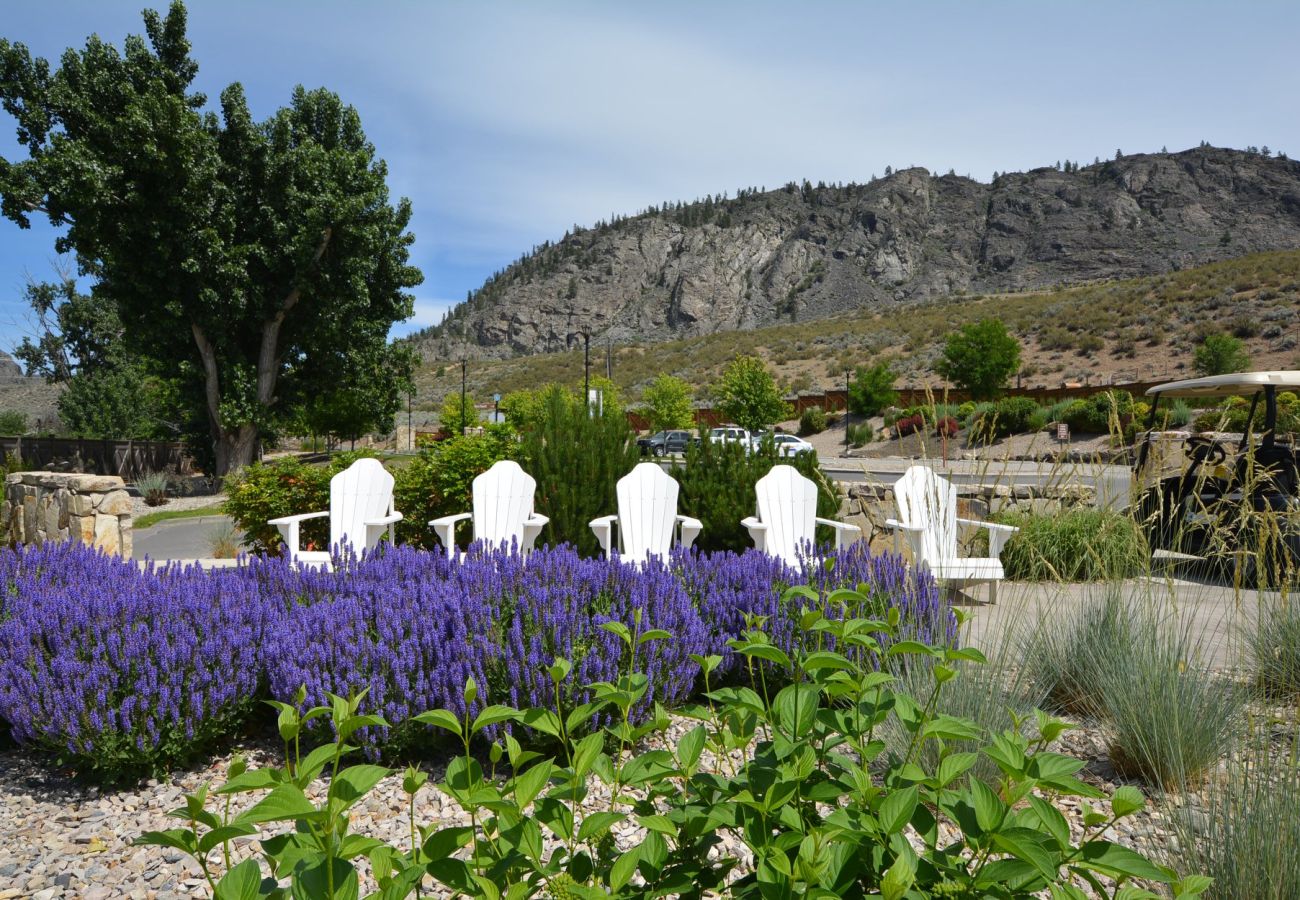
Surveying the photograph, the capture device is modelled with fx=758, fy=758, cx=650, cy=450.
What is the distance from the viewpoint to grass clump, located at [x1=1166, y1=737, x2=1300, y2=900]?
154cm

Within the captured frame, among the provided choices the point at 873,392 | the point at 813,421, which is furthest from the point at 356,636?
the point at 813,421

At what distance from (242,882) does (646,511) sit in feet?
14.6

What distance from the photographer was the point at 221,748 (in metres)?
2.71

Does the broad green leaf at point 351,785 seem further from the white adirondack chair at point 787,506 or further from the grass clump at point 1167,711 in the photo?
the white adirondack chair at point 787,506

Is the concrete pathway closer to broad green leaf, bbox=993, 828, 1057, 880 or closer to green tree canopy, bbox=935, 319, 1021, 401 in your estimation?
broad green leaf, bbox=993, 828, 1057, 880

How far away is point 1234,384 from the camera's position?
5824 millimetres

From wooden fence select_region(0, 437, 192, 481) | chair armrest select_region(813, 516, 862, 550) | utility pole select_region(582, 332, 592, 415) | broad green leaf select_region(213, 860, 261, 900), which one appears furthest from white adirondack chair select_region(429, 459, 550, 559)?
wooden fence select_region(0, 437, 192, 481)

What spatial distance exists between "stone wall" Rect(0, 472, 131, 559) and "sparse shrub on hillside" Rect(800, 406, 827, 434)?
30.8 m

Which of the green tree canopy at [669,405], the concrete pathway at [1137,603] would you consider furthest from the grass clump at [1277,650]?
the green tree canopy at [669,405]

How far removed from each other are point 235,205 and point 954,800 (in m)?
17.5

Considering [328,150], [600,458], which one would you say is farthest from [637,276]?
[600,458]

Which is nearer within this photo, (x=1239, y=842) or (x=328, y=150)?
(x=1239, y=842)

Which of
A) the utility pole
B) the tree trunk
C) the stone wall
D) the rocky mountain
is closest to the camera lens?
the utility pole

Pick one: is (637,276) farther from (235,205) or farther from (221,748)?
(221,748)
